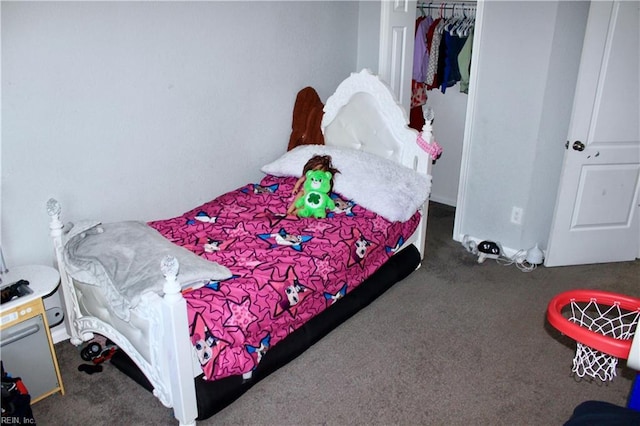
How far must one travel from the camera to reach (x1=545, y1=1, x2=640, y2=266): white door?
3025mm

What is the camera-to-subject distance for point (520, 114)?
3.43 m

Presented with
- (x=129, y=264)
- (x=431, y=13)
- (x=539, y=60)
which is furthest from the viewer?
(x=431, y=13)

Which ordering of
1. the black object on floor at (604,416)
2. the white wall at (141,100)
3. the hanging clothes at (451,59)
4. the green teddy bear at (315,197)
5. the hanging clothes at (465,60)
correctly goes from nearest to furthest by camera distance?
the black object on floor at (604,416) < the white wall at (141,100) < the green teddy bear at (315,197) < the hanging clothes at (465,60) < the hanging clothes at (451,59)

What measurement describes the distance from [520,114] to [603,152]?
0.55 metres

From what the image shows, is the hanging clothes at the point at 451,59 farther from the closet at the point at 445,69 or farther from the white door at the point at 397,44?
the white door at the point at 397,44

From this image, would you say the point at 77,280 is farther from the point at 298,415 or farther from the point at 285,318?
the point at 298,415

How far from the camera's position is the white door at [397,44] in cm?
363

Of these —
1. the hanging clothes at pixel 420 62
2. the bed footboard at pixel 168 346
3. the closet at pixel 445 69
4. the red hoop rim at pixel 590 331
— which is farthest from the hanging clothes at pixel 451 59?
the bed footboard at pixel 168 346

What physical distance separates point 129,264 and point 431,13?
10.7 ft

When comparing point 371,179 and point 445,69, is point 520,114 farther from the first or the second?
point 371,179

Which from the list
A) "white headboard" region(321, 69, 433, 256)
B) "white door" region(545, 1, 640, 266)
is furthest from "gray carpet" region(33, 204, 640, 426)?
"white headboard" region(321, 69, 433, 256)

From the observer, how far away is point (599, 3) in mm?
2939

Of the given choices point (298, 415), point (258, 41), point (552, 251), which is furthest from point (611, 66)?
point (298, 415)

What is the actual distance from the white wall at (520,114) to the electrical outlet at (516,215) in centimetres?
3
